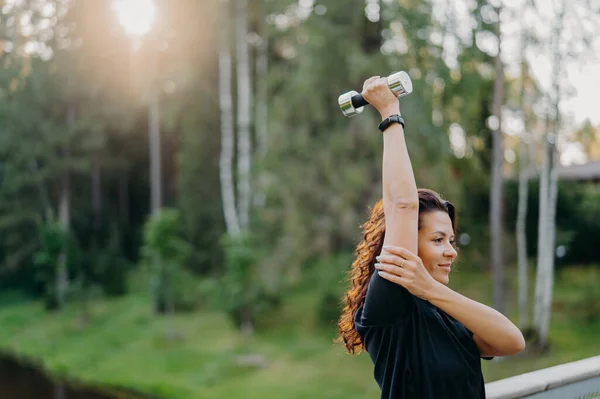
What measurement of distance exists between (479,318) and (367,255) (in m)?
0.29

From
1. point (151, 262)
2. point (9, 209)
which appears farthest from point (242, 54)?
point (9, 209)

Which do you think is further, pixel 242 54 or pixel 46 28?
pixel 46 28

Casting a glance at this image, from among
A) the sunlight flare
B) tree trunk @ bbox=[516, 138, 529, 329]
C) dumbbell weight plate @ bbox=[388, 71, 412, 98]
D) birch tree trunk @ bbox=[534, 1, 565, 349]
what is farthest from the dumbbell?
the sunlight flare

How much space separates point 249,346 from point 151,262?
3822 millimetres

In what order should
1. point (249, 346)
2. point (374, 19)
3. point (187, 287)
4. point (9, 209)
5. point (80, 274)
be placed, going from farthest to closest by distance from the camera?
point (9, 209) → point (80, 274) → point (187, 287) → point (249, 346) → point (374, 19)

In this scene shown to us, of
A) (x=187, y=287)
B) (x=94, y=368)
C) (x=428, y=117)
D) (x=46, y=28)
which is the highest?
(x=46, y=28)

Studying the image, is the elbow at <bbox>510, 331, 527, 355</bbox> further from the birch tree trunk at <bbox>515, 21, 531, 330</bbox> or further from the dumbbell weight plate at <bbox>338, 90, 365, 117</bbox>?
the birch tree trunk at <bbox>515, 21, 531, 330</bbox>

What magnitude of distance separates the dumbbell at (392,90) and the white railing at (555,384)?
97 cm

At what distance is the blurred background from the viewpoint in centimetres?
981

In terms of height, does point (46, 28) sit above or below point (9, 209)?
above

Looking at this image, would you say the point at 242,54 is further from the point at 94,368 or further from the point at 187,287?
the point at 94,368

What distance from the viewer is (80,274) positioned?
18.4 metres

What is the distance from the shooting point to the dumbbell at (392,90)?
136 centimetres

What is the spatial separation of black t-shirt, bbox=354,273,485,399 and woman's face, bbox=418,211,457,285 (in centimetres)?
8
